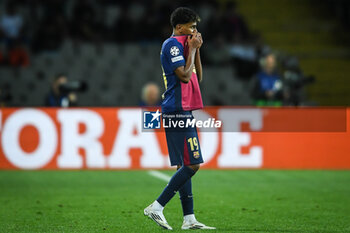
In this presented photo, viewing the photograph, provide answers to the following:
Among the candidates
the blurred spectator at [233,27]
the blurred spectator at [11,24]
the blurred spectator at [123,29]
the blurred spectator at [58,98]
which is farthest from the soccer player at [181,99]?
the blurred spectator at [233,27]

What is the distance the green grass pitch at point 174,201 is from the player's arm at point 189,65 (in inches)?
56.3

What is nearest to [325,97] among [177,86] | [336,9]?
[336,9]

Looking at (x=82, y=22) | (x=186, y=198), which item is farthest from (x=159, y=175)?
(x=82, y=22)

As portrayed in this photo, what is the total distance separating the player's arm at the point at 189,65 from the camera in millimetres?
6185

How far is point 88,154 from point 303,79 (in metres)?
4.81

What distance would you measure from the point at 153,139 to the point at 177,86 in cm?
653

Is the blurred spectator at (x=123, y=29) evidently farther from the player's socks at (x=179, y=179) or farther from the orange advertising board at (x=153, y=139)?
the player's socks at (x=179, y=179)

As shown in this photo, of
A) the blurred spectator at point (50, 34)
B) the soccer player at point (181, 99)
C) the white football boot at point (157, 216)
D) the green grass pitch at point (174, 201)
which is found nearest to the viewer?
the soccer player at point (181, 99)

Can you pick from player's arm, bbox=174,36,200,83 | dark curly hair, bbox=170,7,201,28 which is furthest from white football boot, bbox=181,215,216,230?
dark curly hair, bbox=170,7,201,28

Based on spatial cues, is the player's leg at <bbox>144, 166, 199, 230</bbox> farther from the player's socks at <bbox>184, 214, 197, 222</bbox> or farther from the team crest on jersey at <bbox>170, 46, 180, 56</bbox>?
the team crest on jersey at <bbox>170, 46, 180, 56</bbox>

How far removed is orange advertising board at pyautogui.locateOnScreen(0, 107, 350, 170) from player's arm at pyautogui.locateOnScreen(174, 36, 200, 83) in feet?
21.5

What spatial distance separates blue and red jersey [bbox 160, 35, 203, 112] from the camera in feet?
20.7

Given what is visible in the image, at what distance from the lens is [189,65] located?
6203mm

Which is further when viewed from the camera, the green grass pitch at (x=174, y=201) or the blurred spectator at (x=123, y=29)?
the blurred spectator at (x=123, y=29)
